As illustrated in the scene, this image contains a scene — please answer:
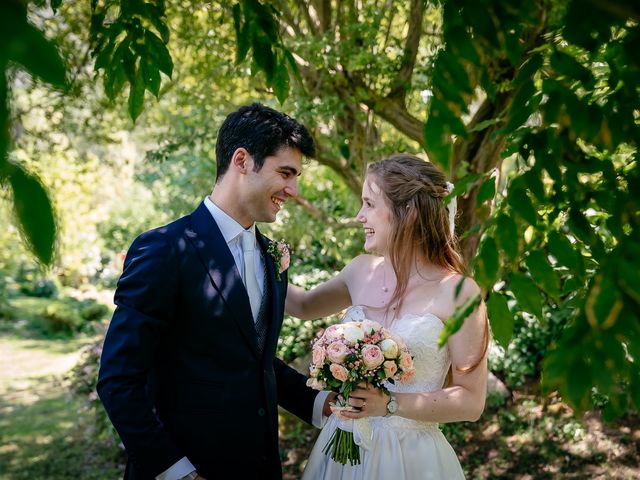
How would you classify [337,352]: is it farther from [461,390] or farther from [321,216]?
[321,216]

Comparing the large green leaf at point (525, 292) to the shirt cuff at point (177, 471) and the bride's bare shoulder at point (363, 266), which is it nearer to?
the shirt cuff at point (177, 471)

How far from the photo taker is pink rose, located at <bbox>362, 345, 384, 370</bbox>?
2.40 metres

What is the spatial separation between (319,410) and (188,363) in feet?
2.41

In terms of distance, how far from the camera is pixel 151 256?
2389 mm

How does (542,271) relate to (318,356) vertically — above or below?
above

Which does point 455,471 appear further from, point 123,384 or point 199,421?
point 123,384

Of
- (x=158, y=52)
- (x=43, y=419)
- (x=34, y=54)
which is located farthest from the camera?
(x=43, y=419)

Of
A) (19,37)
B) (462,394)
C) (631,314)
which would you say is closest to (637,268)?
(631,314)

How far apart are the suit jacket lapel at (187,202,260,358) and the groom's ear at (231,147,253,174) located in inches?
11.7

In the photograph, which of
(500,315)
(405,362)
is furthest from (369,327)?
(500,315)

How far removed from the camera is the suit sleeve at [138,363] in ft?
7.41

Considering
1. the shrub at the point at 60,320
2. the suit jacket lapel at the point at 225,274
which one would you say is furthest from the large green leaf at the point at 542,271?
the shrub at the point at 60,320

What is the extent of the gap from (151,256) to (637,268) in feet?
5.85

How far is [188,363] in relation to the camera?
2461 mm
